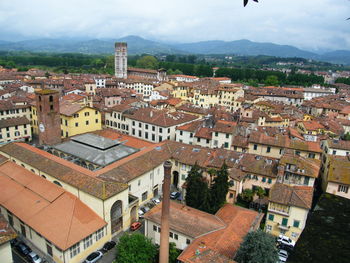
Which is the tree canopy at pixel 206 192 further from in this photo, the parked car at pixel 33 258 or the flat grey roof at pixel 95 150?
the parked car at pixel 33 258

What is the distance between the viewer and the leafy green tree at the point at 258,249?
22891mm

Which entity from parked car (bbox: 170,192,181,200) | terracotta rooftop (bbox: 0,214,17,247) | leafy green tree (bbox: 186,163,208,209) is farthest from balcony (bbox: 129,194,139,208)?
terracotta rooftop (bbox: 0,214,17,247)

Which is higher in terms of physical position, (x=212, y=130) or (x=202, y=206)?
(x=212, y=130)

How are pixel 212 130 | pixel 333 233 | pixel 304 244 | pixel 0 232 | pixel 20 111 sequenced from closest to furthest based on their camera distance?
pixel 304 244, pixel 333 233, pixel 0 232, pixel 212 130, pixel 20 111

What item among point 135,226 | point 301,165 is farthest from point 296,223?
point 135,226

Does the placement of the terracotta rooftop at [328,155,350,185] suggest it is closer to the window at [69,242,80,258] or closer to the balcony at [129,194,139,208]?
the balcony at [129,194,139,208]

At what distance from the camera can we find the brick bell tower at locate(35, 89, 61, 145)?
44969 millimetres

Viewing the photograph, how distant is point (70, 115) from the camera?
5256 centimetres

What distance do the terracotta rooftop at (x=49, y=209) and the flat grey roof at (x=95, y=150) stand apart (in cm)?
701

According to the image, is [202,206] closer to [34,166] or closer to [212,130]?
[212,130]

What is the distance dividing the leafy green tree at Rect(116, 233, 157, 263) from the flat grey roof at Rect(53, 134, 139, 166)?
13.9 metres

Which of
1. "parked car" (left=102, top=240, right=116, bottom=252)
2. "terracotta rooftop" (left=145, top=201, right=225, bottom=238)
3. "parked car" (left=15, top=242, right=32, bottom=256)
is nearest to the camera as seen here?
"terracotta rooftop" (left=145, top=201, right=225, bottom=238)

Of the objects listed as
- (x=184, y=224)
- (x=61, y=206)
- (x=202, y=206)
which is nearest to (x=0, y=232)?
(x=61, y=206)

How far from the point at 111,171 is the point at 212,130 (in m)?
22.4
